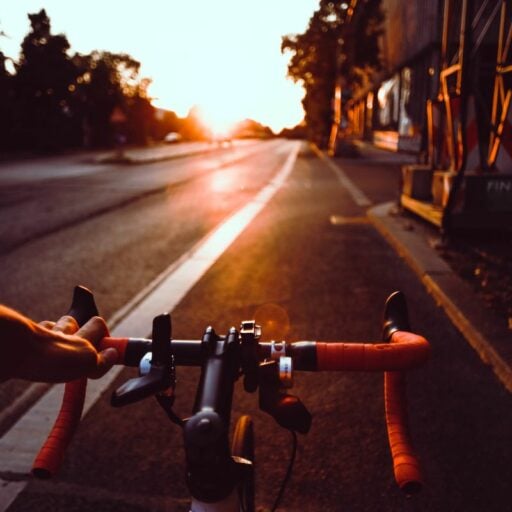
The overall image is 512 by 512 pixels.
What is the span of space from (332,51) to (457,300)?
3917 centimetres

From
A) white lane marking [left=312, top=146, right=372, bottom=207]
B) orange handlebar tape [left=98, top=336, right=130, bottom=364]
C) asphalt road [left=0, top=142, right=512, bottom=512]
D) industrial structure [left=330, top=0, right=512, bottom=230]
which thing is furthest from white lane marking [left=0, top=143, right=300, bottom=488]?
white lane marking [left=312, top=146, right=372, bottom=207]

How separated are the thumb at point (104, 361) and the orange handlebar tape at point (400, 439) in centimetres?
67

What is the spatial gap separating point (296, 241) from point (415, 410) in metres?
5.14

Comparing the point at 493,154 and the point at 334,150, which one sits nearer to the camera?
the point at 493,154

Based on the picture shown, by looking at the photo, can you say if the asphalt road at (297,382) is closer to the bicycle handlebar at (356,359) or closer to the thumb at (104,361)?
the bicycle handlebar at (356,359)

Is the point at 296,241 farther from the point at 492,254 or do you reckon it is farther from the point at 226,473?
the point at 226,473

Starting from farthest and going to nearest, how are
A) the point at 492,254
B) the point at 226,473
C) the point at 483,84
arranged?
the point at 483,84 < the point at 492,254 < the point at 226,473

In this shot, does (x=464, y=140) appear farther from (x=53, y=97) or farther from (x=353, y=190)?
(x=53, y=97)

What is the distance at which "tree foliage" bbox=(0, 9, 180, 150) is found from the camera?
38.4 m

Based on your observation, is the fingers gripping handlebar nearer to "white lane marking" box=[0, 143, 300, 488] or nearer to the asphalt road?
the asphalt road

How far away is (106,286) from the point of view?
6047mm

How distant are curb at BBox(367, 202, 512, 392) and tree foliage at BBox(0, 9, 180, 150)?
30554mm

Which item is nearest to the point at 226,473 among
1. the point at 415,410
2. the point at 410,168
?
the point at 415,410

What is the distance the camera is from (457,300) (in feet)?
16.4
